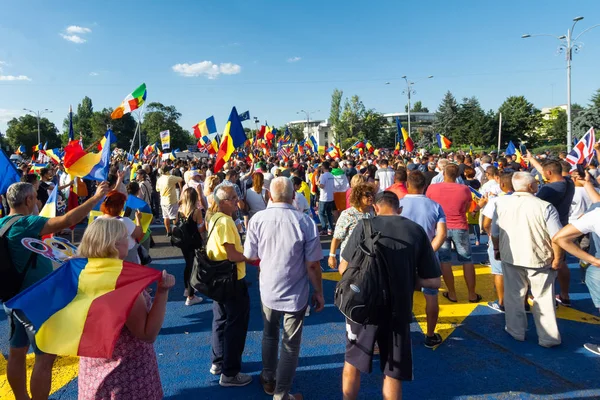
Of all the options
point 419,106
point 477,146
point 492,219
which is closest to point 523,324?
point 492,219

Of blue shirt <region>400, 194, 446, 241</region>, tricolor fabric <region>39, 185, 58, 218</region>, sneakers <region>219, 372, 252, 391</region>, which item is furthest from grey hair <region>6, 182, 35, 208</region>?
blue shirt <region>400, 194, 446, 241</region>

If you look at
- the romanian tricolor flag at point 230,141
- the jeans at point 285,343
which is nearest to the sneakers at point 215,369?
the jeans at point 285,343

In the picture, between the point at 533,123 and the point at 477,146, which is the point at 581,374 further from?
the point at 533,123

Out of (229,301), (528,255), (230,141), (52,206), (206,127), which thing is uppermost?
(206,127)

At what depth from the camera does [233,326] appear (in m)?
3.35

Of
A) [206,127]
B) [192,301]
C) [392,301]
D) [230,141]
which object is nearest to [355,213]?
[392,301]

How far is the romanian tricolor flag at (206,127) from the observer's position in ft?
42.3

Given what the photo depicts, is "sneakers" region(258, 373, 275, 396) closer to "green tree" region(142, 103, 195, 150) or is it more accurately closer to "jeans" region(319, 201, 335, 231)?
"jeans" region(319, 201, 335, 231)

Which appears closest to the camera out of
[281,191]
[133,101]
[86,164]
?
[281,191]

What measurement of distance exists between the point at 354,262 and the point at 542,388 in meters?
2.22

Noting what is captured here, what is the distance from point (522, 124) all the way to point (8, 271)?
188ft

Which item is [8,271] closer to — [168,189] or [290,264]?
[290,264]

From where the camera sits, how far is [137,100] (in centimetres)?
1005

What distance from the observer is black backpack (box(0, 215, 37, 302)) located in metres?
2.78
